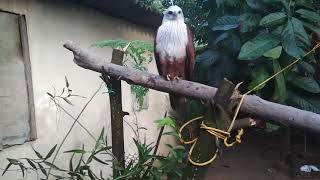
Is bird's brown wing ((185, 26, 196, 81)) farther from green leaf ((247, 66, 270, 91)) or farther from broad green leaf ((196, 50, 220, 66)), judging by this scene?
broad green leaf ((196, 50, 220, 66))

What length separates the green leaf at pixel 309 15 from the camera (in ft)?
13.7

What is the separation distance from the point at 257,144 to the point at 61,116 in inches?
228

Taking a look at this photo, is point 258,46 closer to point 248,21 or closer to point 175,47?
point 248,21

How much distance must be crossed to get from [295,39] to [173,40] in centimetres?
139

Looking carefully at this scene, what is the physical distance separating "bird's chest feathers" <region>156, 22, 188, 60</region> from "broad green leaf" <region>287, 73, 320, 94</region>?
169cm

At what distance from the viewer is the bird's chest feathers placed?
3.26 metres

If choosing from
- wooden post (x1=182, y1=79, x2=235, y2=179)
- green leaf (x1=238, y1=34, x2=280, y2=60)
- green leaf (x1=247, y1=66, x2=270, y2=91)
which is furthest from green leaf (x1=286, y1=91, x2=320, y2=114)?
wooden post (x1=182, y1=79, x2=235, y2=179)

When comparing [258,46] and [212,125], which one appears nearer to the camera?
[212,125]

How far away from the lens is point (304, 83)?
177 inches

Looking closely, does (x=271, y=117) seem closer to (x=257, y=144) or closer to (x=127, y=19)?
(x=127, y=19)

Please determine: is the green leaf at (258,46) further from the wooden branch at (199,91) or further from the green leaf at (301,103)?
the wooden branch at (199,91)

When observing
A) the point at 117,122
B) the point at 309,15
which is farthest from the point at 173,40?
the point at 309,15

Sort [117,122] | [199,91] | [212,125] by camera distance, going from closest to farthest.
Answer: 1. [212,125]
2. [199,91]
3. [117,122]

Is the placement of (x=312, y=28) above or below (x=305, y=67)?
above
